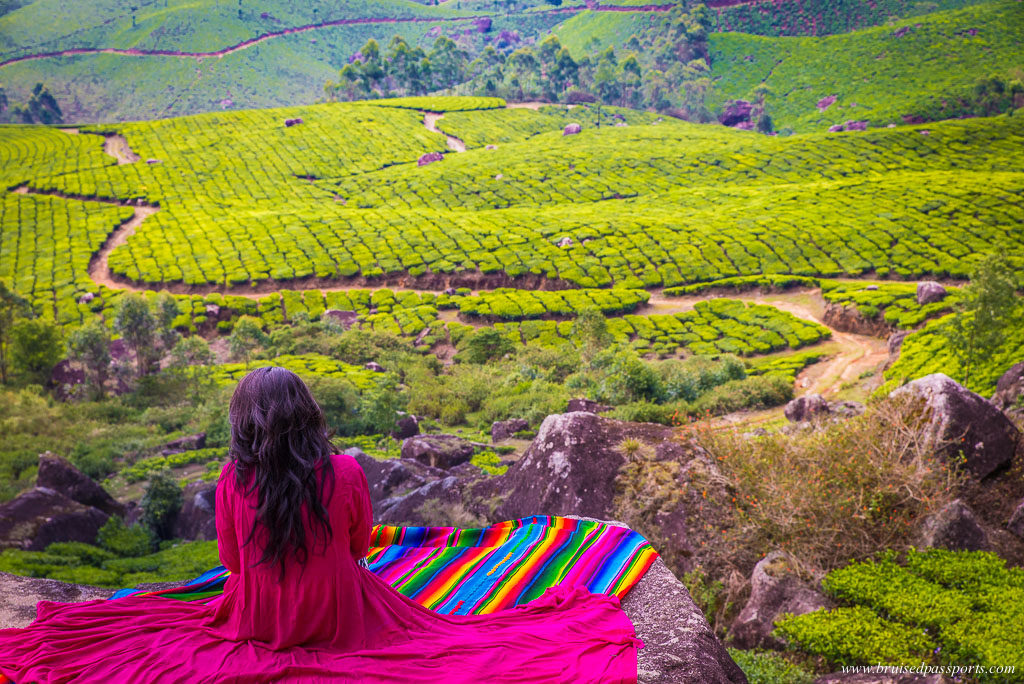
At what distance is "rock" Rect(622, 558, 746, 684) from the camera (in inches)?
181

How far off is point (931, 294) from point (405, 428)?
2250cm

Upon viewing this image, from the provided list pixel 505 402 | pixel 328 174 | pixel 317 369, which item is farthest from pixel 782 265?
pixel 328 174

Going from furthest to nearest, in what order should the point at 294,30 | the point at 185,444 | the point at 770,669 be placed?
the point at 294,30 < the point at 185,444 < the point at 770,669

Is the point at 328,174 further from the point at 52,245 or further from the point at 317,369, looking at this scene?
the point at 317,369

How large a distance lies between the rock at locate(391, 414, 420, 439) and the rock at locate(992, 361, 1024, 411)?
528 inches

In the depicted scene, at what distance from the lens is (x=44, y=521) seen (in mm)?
11711

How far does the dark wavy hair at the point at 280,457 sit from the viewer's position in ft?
12.8

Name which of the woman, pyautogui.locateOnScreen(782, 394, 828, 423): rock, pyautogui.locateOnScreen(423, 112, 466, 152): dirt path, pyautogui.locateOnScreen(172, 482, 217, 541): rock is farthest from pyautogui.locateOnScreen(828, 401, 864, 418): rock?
pyautogui.locateOnScreen(423, 112, 466, 152): dirt path

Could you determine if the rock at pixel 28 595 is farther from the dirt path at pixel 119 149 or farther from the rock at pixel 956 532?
the dirt path at pixel 119 149

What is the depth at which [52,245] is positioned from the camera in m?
42.1

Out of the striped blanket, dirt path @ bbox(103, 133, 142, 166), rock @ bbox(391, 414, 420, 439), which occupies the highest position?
dirt path @ bbox(103, 133, 142, 166)

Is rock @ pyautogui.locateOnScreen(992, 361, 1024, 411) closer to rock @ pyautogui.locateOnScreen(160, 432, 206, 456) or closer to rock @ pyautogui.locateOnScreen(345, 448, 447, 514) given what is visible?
rock @ pyautogui.locateOnScreen(345, 448, 447, 514)

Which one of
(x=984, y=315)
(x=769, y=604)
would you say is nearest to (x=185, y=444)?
(x=769, y=604)

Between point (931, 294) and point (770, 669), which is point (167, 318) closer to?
point (770, 669)
